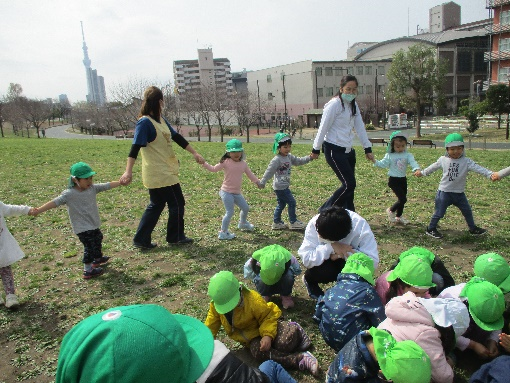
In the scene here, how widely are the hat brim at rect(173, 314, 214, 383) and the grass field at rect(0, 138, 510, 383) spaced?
152 centimetres

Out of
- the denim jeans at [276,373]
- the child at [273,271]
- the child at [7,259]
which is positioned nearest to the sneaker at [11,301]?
the child at [7,259]

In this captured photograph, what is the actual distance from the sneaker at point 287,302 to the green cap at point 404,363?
160 cm

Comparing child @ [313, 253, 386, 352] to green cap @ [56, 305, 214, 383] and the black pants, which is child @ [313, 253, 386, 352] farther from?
the black pants

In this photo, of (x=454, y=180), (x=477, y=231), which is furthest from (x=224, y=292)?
(x=477, y=231)

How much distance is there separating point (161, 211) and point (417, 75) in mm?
35270

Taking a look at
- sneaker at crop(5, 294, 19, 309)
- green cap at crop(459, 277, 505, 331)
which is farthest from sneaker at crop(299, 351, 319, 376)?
sneaker at crop(5, 294, 19, 309)

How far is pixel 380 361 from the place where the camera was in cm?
203

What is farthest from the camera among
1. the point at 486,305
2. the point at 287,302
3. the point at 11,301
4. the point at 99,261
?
the point at 99,261

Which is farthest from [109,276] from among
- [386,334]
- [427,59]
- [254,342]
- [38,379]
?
[427,59]

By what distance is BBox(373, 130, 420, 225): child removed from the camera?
19.0 ft

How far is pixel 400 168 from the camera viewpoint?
5.79 meters

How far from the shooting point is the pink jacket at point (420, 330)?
232cm

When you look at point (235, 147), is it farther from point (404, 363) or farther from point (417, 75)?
point (417, 75)

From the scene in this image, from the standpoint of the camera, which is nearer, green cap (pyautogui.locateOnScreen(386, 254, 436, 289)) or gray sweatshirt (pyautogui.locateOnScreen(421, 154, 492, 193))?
green cap (pyautogui.locateOnScreen(386, 254, 436, 289))
